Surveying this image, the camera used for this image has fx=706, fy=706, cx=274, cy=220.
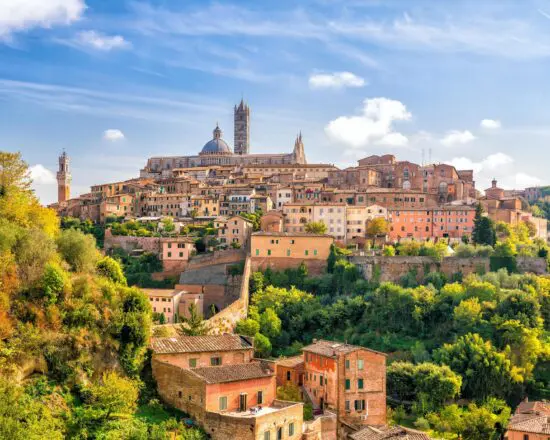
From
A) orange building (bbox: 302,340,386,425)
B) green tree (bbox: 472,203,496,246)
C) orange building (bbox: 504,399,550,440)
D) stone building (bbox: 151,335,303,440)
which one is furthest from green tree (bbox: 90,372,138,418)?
green tree (bbox: 472,203,496,246)

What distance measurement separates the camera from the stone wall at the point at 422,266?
4800 centimetres

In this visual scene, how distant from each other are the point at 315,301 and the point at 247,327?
6836 mm

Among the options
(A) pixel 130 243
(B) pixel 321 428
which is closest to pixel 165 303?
(A) pixel 130 243

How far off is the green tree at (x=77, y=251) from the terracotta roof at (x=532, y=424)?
1867 cm

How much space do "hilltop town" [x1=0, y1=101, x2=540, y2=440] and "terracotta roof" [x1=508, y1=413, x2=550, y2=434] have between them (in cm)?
13

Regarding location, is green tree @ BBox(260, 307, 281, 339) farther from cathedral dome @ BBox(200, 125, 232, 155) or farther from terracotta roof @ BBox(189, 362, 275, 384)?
cathedral dome @ BBox(200, 125, 232, 155)

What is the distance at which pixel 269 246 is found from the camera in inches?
1989

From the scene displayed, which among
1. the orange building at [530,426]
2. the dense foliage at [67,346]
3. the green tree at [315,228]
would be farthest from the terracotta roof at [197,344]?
the green tree at [315,228]

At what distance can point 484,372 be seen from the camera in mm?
35750

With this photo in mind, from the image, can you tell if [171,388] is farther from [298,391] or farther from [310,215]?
[310,215]

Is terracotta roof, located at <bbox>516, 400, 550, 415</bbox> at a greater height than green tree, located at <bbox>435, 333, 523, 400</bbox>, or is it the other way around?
green tree, located at <bbox>435, 333, 523, 400</bbox>

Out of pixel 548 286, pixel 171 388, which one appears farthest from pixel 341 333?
pixel 171 388

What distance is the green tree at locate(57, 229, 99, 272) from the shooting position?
27.9 metres

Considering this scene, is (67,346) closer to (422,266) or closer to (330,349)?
(330,349)
